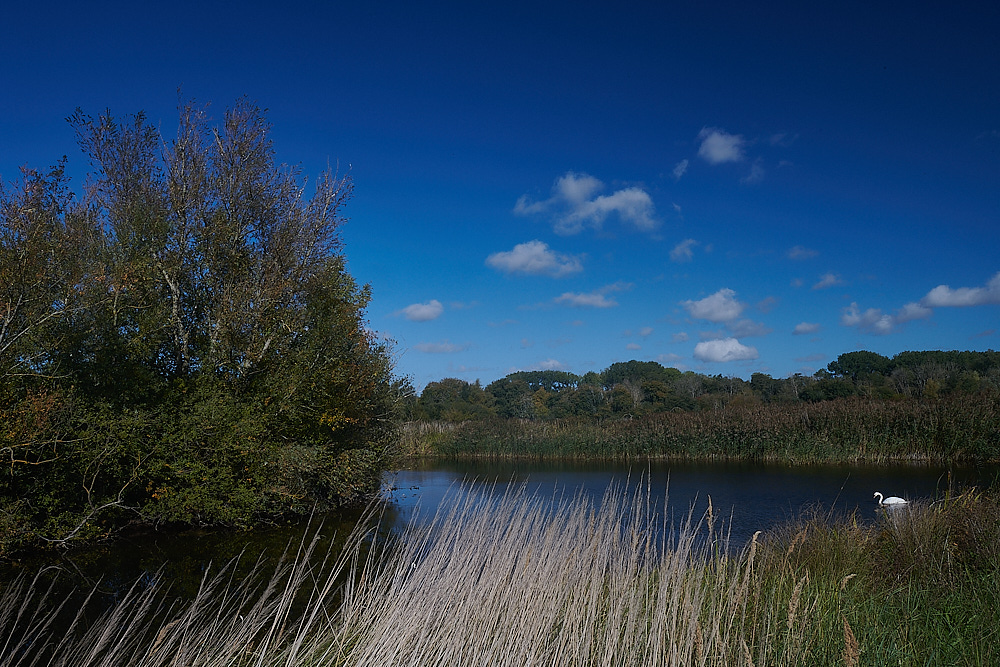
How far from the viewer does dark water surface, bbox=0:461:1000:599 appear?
947 cm

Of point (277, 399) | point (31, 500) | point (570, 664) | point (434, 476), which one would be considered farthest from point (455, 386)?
point (570, 664)

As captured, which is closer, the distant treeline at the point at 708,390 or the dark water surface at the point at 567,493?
the dark water surface at the point at 567,493

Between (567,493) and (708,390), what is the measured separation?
4378cm

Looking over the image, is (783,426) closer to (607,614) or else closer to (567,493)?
(567,493)

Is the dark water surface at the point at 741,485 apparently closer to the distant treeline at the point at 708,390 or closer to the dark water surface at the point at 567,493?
the dark water surface at the point at 567,493

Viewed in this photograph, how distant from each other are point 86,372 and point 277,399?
3.58m

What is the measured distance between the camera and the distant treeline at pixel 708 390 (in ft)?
133

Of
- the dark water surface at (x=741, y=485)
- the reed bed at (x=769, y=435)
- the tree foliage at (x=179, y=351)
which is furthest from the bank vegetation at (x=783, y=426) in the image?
the tree foliage at (x=179, y=351)

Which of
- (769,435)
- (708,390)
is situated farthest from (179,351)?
(708,390)

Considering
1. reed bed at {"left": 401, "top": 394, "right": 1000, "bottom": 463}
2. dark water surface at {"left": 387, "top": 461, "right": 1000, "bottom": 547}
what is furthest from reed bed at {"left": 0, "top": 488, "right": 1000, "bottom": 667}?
reed bed at {"left": 401, "top": 394, "right": 1000, "bottom": 463}

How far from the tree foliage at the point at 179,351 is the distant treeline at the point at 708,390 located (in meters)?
21.8

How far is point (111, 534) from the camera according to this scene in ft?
37.6

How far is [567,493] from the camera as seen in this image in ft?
51.2

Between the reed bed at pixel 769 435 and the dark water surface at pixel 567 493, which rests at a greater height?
the reed bed at pixel 769 435
